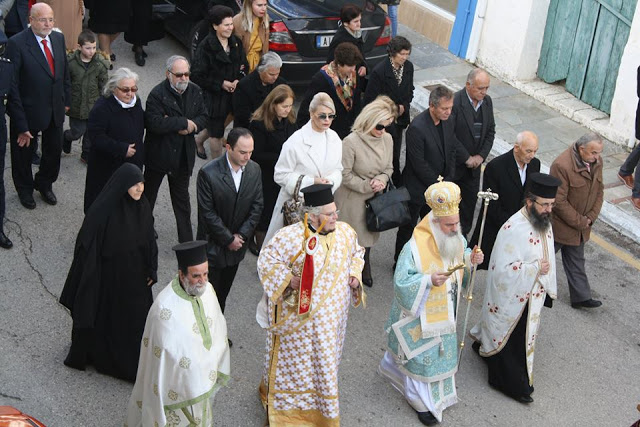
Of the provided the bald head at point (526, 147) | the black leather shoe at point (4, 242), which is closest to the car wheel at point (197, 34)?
the black leather shoe at point (4, 242)

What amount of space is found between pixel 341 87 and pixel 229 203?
2.51m

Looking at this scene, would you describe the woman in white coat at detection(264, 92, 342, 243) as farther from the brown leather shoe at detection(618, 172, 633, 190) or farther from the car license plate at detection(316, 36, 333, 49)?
the brown leather shoe at detection(618, 172, 633, 190)

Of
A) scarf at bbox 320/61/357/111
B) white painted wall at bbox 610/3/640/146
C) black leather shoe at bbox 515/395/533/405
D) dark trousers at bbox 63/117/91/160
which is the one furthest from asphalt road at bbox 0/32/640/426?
white painted wall at bbox 610/3/640/146

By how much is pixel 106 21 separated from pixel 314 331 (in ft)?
23.7

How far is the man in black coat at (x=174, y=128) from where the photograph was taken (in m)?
8.53

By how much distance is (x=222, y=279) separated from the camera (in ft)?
25.7

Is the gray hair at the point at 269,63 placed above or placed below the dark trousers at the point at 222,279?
above

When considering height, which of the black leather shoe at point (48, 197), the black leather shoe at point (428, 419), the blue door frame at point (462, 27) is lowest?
the black leather shoe at point (48, 197)

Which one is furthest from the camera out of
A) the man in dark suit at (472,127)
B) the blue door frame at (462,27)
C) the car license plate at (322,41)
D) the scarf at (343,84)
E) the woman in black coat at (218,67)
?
the blue door frame at (462,27)

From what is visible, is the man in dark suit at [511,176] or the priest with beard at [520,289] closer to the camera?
the priest with beard at [520,289]

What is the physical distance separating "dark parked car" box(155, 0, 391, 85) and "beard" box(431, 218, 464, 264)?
5312 millimetres

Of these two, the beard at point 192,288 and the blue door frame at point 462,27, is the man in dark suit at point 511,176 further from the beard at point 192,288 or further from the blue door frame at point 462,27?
the blue door frame at point 462,27

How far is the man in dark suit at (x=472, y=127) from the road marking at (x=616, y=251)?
1744 mm

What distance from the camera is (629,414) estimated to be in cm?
764
